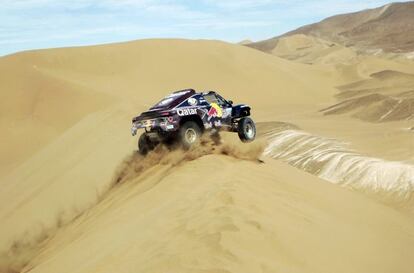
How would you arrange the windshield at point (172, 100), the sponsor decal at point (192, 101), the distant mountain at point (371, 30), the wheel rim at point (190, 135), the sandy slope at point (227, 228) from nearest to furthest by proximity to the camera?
the sandy slope at point (227, 228) → the wheel rim at point (190, 135) → the windshield at point (172, 100) → the sponsor decal at point (192, 101) → the distant mountain at point (371, 30)

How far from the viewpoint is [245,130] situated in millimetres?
13555

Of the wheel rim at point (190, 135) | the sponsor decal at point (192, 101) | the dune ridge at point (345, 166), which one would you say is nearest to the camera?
the wheel rim at point (190, 135)

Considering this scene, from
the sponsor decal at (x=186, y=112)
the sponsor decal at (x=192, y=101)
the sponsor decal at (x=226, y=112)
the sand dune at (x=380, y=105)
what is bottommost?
the sand dune at (x=380, y=105)

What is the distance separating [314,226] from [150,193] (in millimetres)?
2949

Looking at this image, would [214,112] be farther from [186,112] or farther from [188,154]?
[188,154]

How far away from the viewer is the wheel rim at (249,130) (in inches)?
535

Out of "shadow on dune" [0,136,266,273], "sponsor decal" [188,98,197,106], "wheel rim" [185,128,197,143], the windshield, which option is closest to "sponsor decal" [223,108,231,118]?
"shadow on dune" [0,136,266,273]

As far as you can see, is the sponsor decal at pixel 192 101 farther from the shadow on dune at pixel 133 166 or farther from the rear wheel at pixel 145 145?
the rear wheel at pixel 145 145

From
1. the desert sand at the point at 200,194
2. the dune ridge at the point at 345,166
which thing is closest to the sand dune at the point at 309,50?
the desert sand at the point at 200,194

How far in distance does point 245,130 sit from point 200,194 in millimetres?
5711

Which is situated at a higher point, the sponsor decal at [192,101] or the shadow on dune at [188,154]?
the sponsor decal at [192,101]

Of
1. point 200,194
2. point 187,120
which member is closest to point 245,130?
point 187,120

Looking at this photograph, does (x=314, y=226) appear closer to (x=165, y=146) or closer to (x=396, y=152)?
(x=165, y=146)

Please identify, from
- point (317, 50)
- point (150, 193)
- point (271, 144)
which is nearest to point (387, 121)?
point (271, 144)
